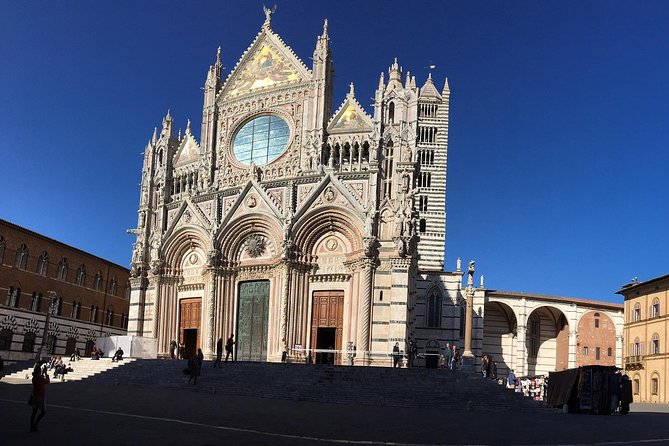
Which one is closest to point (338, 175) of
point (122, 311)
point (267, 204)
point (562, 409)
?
point (267, 204)

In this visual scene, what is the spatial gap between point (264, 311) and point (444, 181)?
2845 cm

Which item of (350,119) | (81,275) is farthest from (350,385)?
(81,275)

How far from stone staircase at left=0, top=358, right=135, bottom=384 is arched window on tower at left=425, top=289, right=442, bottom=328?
893 inches

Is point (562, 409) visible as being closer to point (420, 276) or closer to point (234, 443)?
point (234, 443)

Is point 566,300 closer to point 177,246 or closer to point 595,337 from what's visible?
point 595,337

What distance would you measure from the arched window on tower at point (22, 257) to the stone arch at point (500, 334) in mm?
36069

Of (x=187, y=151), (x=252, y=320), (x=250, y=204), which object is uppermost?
(x=187, y=151)

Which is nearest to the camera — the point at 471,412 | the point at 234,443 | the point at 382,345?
the point at 234,443

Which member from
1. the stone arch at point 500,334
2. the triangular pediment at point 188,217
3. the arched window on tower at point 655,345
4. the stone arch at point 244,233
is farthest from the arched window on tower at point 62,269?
the arched window on tower at point 655,345

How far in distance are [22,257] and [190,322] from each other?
1568 cm

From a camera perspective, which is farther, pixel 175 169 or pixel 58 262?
pixel 58 262

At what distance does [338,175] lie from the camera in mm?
40438

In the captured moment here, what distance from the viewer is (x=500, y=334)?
6175cm

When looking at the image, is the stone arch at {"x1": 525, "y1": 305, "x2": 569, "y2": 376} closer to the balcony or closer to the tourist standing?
the balcony
